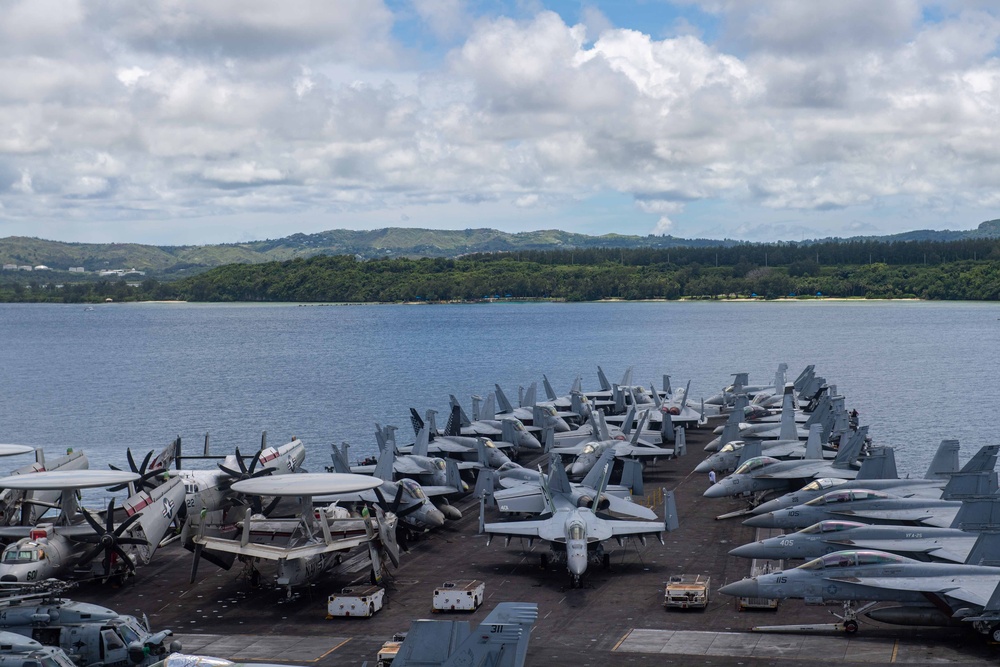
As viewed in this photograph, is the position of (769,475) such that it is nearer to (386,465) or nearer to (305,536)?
(386,465)

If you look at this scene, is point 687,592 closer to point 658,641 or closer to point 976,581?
point 658,641

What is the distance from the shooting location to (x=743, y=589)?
38906mm

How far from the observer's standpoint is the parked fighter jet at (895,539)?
41.4m

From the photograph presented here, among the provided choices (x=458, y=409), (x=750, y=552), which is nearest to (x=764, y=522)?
(x=750, y=552)

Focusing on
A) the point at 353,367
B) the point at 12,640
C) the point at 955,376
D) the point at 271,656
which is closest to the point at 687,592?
the point at 271,656

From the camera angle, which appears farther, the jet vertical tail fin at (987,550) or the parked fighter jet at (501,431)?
the parked fighter jet at (501,431)

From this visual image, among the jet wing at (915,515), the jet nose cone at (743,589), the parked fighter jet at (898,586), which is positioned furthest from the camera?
the jet wing at (915,515)

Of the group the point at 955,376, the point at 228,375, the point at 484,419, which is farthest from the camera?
the point at 228,375

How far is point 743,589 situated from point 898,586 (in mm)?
5470

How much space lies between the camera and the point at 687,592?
131 ft

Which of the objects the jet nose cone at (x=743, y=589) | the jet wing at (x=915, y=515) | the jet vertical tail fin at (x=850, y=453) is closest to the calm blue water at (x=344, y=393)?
the jet vertical tail fin at (x=850, y=453)

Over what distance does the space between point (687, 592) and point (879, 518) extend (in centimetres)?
1258

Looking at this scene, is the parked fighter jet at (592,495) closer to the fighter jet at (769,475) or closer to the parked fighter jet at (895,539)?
the fighter jet at (769,475)

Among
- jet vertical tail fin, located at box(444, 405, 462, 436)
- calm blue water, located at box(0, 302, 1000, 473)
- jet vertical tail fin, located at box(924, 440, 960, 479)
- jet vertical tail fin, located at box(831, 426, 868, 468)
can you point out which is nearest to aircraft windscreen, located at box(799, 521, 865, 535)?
jet vertical tail fin, located at box(831, 426, 868, 468)
